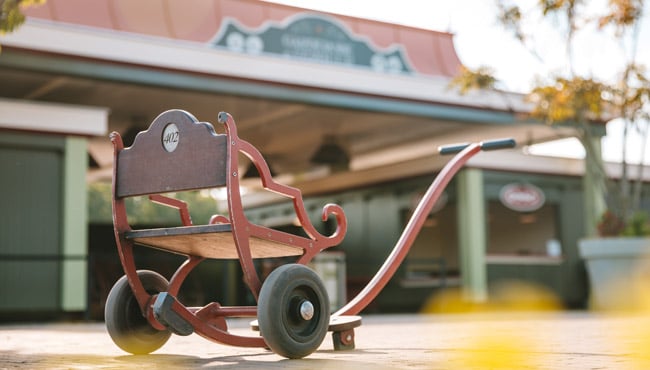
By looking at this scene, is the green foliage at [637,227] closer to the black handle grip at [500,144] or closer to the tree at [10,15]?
the black handle grip at [500,144]

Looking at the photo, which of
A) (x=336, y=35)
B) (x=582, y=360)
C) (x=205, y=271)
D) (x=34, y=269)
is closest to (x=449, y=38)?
(x=336, y=35)

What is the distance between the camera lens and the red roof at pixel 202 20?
425 inches

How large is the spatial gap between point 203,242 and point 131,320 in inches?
24.5

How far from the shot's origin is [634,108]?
12.1m

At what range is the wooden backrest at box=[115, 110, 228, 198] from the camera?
3.66 meters

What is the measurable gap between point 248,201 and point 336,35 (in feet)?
34.1

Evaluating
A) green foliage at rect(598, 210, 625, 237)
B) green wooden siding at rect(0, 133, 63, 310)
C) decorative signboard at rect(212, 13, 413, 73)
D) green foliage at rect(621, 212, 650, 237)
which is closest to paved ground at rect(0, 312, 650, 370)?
green wooden siding at rect(0, 133, 63, 310)

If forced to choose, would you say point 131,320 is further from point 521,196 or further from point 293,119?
point 521,196

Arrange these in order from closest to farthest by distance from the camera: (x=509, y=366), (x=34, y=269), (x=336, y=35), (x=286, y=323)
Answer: (x=509, y=366)
(x=286, y=323)
(x=34, y=269)
(x=336, y=35)

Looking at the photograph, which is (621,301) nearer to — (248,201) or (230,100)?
(230,100)

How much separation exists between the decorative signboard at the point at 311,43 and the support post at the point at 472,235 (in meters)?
2.30

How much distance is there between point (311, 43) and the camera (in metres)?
12.4

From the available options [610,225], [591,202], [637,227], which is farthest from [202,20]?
[591,202]

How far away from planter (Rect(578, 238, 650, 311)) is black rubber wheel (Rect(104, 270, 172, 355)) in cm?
869
